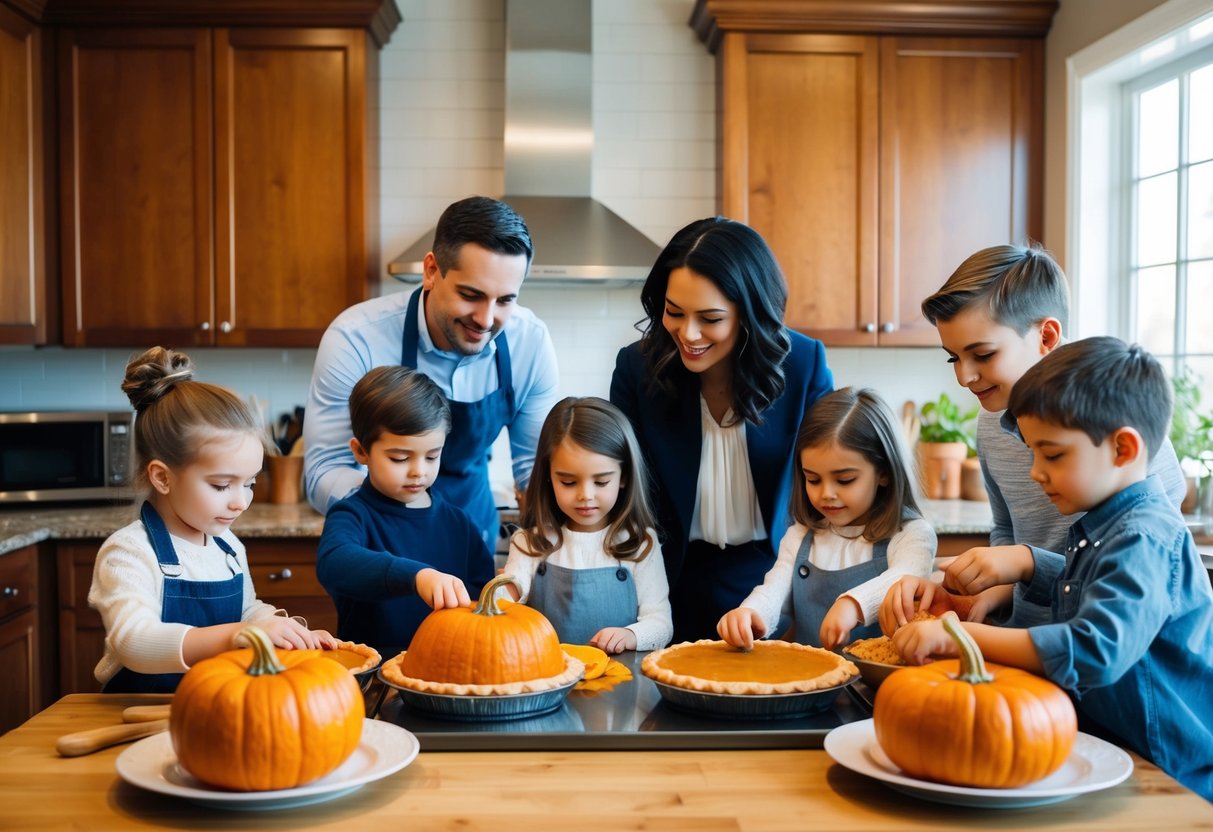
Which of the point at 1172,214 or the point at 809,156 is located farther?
the point at 809,156

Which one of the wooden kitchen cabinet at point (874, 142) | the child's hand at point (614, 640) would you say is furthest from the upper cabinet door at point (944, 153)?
the child's hand at point (614, 640)

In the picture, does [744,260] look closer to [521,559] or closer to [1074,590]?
[521,559]

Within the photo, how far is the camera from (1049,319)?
1.86 metres

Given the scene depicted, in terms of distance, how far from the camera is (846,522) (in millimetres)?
2014

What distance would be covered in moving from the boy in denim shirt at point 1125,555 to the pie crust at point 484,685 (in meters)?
0.43

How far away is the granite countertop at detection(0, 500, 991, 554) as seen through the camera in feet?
10.9

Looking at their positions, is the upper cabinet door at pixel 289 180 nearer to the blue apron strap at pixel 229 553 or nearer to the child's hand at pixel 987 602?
the blue apron strap at pixel 229 553

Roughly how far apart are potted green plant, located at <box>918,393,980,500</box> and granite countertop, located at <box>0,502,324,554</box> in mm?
2134

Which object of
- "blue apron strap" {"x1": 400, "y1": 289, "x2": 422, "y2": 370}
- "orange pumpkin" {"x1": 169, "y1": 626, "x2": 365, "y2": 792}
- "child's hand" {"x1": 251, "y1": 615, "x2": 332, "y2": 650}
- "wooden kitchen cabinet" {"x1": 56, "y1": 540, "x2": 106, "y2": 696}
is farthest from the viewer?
"wooden kitchen cabinet" {"x1": 56, "y1": 540, "x2": 106, "y2": 696}

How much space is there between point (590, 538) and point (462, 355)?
2.04 ft

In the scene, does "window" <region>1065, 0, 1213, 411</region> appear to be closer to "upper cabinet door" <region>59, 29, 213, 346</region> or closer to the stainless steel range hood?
the stainless steel range hood

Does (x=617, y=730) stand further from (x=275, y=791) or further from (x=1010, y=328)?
(x=1010, y=328)

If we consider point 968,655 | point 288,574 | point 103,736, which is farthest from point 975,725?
point 288,574

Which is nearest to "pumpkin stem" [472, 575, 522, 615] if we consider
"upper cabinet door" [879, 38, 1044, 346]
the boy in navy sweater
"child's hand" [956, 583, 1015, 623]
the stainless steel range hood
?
the boy in navy sweater
